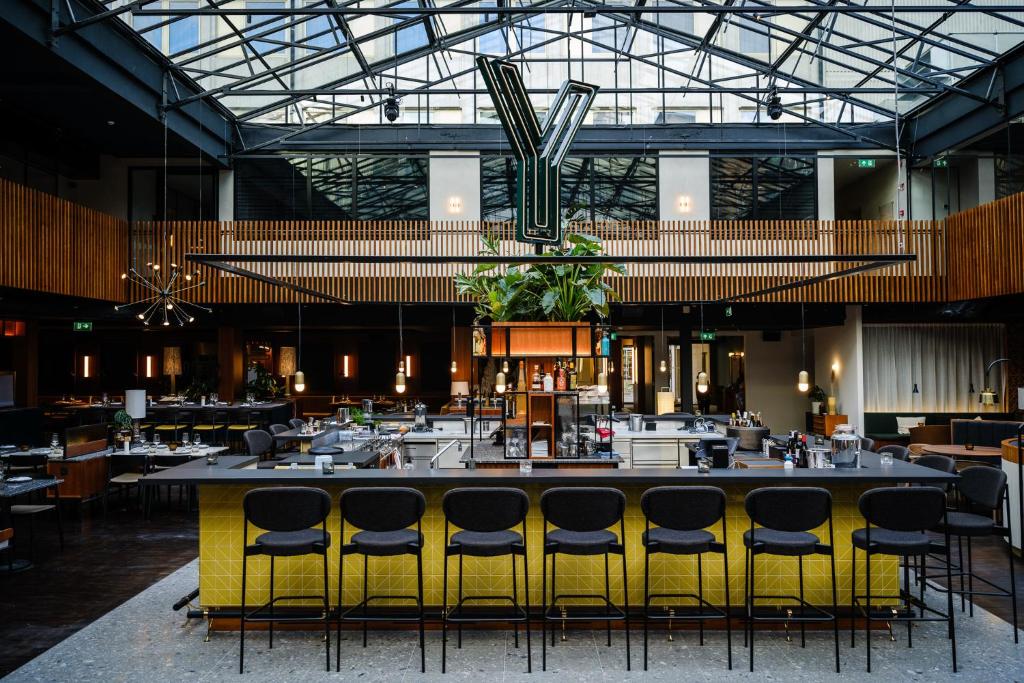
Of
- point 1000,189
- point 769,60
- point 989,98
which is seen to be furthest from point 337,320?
point 1000,189

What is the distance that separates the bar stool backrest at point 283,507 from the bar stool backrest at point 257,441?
465cm

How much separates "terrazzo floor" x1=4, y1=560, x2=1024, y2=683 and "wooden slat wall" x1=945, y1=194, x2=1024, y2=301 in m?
7.73

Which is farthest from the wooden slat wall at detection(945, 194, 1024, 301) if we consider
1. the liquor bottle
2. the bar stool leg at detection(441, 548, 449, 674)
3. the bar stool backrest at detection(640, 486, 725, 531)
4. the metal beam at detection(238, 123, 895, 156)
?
the bar stool leg at detection(441, 548, 449, 674)

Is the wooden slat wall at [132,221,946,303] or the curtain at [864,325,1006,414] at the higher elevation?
the wooden slat wall at [132,221,946,303]

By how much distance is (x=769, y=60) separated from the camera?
12.5 m

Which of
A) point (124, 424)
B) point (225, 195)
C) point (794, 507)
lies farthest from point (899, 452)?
point (225, 195)

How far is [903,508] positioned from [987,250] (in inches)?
365

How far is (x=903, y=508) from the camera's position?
14.1 feet

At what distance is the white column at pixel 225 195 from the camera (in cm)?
1393

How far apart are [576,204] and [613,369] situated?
7.54m

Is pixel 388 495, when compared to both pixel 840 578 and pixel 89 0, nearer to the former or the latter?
pixel 840 578

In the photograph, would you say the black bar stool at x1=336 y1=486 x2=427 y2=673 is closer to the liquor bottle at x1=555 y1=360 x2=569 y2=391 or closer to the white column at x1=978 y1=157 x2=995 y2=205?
the liquor bottle at x1=555 y1=360 x2=569 y2=391

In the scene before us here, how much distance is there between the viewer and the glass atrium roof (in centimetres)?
1071

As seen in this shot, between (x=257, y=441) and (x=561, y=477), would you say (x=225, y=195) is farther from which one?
(x=561, y=477)
